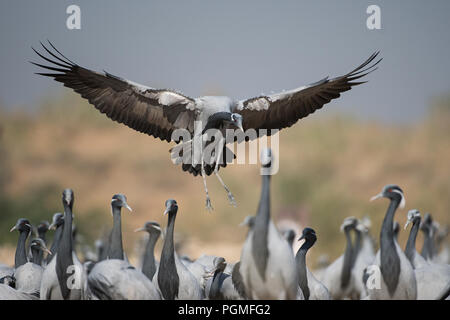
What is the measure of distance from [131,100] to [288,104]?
5.36 feet

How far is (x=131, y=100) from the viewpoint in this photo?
6680 millimetres

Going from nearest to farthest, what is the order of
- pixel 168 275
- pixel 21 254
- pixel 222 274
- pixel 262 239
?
pixel 262 239 < pixel 168 275 < pixel 222 274 < pixel 21 254

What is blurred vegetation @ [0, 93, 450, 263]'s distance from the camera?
17.8m

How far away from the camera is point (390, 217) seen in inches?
196

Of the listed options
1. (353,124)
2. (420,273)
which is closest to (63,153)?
(353,124)

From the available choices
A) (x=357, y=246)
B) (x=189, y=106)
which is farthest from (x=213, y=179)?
(x=189, y=106)

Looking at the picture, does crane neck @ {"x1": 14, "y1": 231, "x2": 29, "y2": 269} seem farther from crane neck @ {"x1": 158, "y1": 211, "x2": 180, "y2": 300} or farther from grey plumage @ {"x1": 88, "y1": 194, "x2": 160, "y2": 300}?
grey plumage @ {"x1": 88, "y1": 194, "x2": 160, "y2": 300}

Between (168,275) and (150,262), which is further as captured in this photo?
(150,262)

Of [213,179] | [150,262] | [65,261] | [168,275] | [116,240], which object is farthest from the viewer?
[213,179]

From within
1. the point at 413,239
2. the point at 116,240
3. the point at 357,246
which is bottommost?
the point at 357,246

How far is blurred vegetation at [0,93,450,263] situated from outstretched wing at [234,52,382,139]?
396 inches

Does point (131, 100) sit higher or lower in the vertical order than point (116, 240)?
higher

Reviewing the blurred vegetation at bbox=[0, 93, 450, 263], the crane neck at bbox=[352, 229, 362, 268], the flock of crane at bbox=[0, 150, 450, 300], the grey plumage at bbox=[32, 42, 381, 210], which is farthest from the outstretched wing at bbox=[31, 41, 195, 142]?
the blurred vegetation at bbox=[0, 93, 450, 263]

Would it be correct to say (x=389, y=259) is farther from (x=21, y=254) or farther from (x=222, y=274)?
(x=21, y=254)
